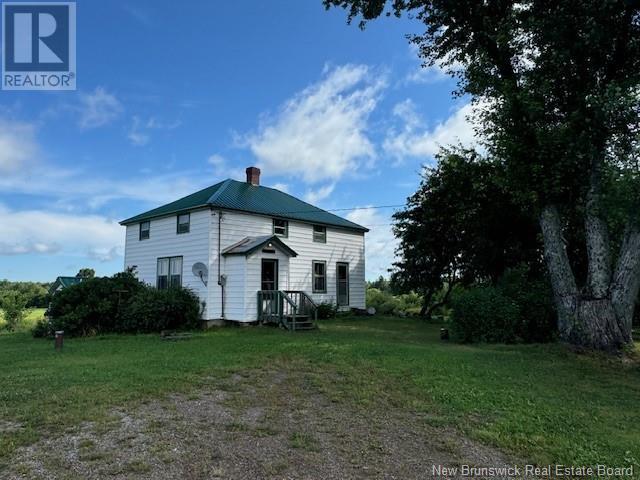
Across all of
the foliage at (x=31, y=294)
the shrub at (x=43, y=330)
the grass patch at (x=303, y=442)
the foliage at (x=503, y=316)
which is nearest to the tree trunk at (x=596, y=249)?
the foliage at (x=503, y=316)

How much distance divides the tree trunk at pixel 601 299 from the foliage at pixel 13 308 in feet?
71.9

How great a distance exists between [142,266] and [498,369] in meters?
15.8

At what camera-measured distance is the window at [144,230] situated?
19.0m

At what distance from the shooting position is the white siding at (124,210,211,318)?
1628 centimetres

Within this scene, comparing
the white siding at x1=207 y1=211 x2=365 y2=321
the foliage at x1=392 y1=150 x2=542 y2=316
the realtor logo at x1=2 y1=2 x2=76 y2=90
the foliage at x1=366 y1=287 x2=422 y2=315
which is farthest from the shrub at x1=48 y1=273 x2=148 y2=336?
the foliage at x1=366 y1=287 x2=422 y2=315

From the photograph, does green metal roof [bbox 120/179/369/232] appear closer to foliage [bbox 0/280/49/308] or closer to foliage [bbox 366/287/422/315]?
foliage [bbox 366/287/422/315]

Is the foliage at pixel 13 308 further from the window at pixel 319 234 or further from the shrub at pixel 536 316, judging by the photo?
the shrub at pixel 536 316

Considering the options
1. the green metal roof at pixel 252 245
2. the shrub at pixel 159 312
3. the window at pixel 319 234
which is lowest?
the shrub at pixel 159 312

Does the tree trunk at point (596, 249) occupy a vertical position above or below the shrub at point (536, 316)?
above

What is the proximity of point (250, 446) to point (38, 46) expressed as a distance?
40.3ft

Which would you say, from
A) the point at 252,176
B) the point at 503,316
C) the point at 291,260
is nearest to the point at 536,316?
the point at 503,316

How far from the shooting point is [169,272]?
17.7 metres

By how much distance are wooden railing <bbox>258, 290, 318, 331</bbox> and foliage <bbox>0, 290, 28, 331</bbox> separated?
12.3 m

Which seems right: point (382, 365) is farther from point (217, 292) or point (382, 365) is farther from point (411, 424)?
point (217, 292)
